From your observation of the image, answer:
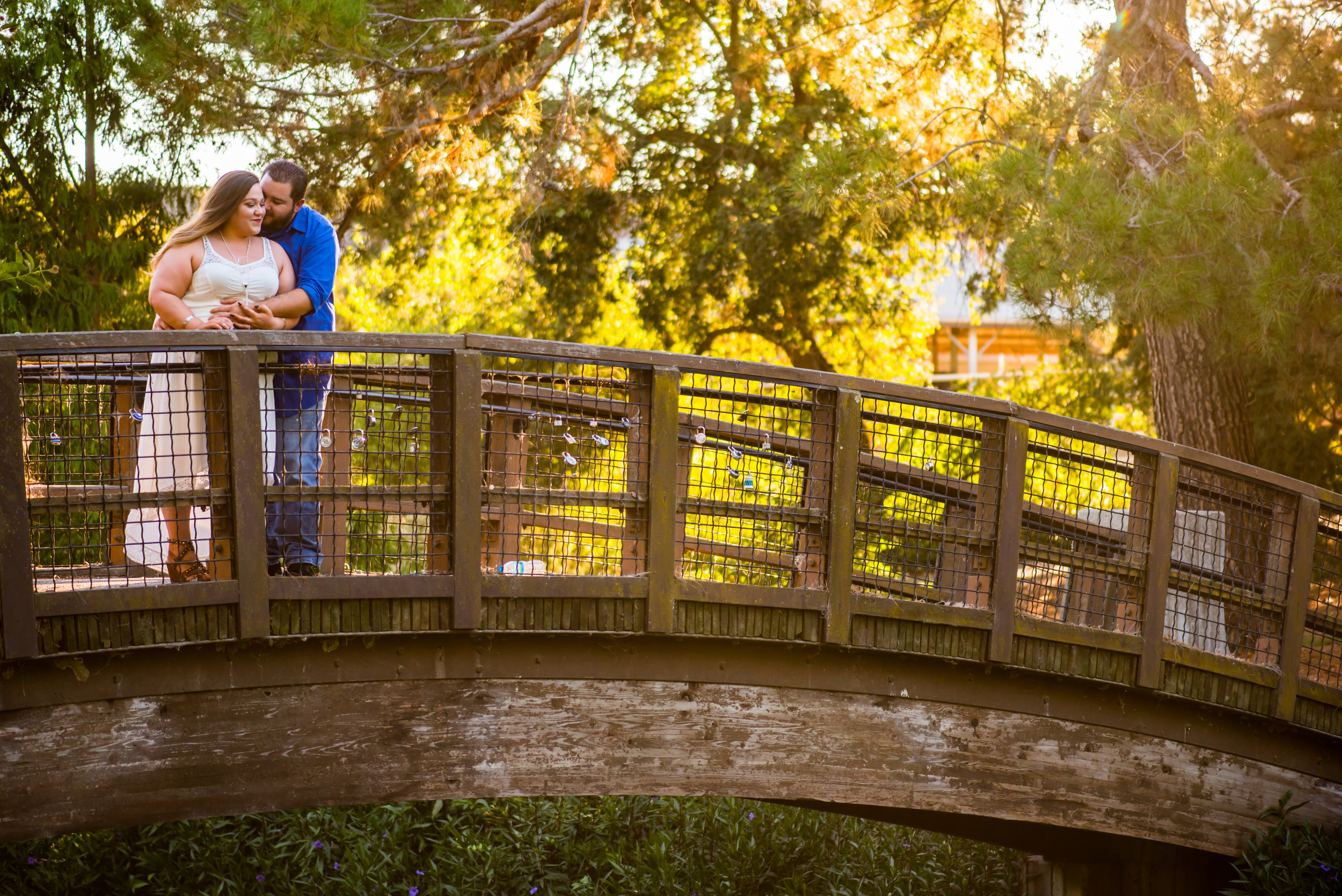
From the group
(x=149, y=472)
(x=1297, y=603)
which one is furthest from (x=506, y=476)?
(x=1297, y=603)

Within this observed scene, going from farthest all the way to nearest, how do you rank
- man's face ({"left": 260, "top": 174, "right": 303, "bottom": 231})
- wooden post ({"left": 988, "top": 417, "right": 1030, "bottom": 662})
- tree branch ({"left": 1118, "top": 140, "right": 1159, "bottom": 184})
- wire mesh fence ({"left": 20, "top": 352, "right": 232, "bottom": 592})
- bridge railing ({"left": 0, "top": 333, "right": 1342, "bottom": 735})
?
1. tree branch ({"left": 1118, "top": 140, "right": 1159, "bottom": 184})
2. wooden post ({"left": 988, "top": 417, "right": 1030, "bottom": 662})
3. man's face ({"left": 260, "top": 174, "right": 303, "bottom": 231})
4. bridge railing ({"left": 0, "top": 333, "right": 1342, "bottom": 735})
5. wire mesh fence ({"left": 20, "top": 352, "right": 232, "bottom": 592})

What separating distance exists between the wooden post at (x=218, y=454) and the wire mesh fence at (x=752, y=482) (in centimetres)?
167

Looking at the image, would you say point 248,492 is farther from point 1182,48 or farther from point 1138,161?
point 1182,48

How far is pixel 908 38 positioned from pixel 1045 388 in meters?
4.42

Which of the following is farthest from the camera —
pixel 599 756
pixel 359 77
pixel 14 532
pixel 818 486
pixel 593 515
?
pixel 359 77

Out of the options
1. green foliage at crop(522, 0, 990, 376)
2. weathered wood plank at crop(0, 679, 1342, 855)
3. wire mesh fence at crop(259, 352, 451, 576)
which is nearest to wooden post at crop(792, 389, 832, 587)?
weathered wood plank at crop(0, 679, 1342, 855)

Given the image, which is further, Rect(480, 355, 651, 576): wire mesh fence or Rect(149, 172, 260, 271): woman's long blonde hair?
Rect(480, 355, 651, 576): wire mesh fence

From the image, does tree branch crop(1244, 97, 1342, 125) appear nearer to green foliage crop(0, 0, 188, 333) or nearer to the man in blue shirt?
the man in blue shirt

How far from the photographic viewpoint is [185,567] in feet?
14.8

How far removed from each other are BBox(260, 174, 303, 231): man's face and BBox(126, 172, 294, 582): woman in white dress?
11cm

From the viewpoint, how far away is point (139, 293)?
8211mm

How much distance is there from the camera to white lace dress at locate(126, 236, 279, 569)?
14.0 feet

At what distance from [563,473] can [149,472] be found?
151 centimetres

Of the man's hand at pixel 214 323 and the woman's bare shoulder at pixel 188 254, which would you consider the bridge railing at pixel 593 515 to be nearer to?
the man's hand at pixel 214 323
